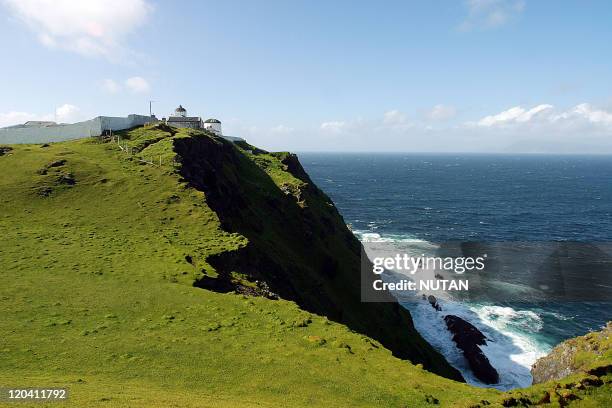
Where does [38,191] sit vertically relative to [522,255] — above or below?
above

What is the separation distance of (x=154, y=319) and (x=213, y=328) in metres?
4.23

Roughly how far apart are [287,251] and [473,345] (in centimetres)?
3290

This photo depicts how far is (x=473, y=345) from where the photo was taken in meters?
63.0

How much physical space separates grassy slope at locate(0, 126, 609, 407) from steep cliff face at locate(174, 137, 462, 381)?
4.78 m

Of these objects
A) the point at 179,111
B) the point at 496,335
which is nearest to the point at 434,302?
the point at 496,335

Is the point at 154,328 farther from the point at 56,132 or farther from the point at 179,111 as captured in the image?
the point at 179,111

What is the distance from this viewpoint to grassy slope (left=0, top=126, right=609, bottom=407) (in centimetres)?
2061

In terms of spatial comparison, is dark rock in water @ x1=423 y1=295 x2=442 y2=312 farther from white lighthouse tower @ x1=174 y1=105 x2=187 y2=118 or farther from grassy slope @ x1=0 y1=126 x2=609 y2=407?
white lighthouse tower @ x1=174 y1=105 x2=187 y2=118

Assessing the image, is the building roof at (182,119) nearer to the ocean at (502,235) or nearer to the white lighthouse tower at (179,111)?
the white lighthouse tower at (179,111)

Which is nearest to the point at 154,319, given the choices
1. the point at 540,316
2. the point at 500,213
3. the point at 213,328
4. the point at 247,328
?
the point at 213,328

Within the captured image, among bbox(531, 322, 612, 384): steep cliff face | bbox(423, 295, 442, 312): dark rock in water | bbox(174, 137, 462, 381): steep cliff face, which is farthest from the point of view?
bbox(423, 295, 442, 312): dark rock in water

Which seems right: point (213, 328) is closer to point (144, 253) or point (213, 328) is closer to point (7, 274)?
point (144, 253)

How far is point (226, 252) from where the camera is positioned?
40500 millimetres

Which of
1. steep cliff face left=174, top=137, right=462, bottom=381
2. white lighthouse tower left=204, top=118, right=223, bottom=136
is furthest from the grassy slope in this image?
white lighthouse tower left=204, top=118, right=223, bottom=136
